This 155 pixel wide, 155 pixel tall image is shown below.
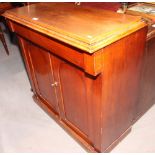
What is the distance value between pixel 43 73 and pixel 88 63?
0.58 m

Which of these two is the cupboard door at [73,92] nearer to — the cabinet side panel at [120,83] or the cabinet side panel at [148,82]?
the cabinet side panel at [120,83]

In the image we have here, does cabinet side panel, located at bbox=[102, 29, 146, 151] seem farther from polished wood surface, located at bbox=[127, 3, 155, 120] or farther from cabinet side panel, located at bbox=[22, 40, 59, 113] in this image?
cabinet side panel, located at bbox=[22, 40, 59, 113]

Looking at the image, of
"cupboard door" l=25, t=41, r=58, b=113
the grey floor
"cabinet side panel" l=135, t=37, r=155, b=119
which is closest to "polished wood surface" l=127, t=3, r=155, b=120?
"cabinet side panel" l=135, t=37, r=155, b=119

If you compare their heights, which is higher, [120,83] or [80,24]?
[80,24]

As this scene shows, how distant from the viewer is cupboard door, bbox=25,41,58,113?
1173mm

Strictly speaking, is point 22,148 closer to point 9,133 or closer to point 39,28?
point 9,133

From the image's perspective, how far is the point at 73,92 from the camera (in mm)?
1066

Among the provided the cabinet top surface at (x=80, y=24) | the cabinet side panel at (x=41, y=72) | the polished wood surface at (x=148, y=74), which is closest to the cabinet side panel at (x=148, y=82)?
the polished wood surface at (x=148, y=74)

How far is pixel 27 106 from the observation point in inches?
66.1

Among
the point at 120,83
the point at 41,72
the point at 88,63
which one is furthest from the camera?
the point at 41,72

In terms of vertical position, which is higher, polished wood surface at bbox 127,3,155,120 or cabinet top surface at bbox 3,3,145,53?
cabinet top surface at bbox 3,3,145,53

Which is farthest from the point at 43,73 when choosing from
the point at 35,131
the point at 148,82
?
the point at 148,82

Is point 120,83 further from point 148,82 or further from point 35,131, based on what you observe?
point 35,131

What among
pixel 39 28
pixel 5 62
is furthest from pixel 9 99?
pixel 39 28
